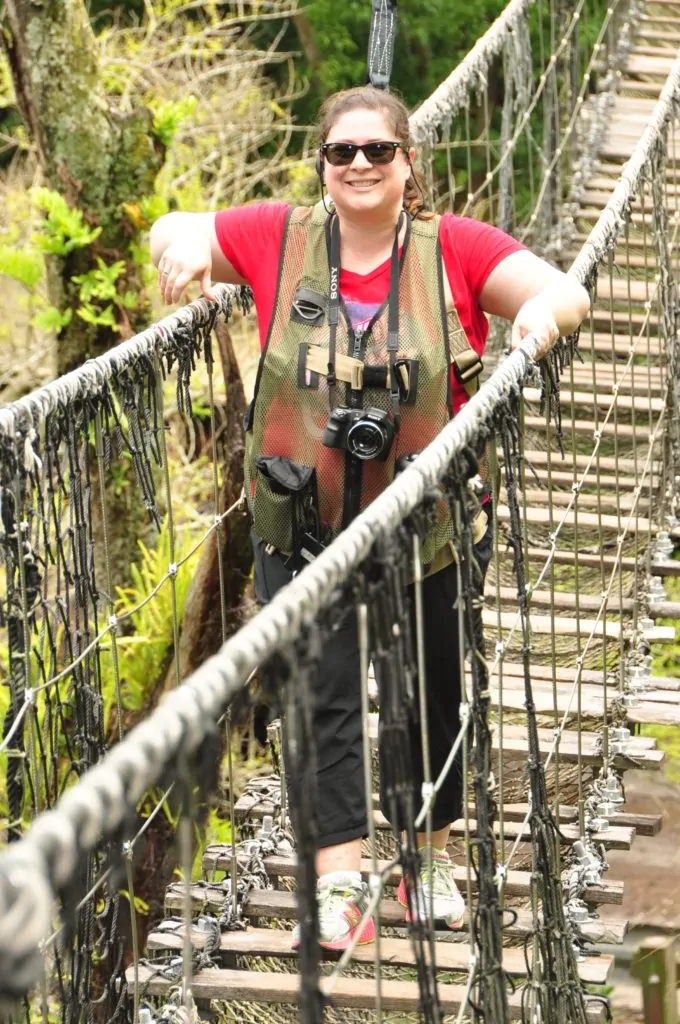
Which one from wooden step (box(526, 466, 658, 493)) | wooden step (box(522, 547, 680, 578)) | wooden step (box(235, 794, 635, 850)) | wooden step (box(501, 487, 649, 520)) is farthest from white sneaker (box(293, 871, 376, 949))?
wooden step (box(501, 487, 649, 520))

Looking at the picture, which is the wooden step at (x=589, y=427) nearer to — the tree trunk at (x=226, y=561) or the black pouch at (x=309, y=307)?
the tree trunk at (x=226, y=561)

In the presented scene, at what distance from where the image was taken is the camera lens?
2.41 metres

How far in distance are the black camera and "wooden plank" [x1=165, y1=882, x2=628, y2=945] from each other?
2.43 ft

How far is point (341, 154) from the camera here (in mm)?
2490

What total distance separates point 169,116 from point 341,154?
10.5ft

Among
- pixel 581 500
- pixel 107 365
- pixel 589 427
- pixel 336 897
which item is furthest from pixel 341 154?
pixel 589 427

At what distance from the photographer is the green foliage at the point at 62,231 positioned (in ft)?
18.1

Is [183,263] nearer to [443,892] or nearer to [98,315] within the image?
[443,892]

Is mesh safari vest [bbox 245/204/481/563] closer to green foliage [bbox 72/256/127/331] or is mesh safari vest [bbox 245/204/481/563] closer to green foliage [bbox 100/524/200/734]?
green foliage [bbox 100/524/200/734]

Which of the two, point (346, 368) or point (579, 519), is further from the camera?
point (579, 519)

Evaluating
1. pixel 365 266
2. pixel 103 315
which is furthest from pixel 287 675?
pixel 103 315

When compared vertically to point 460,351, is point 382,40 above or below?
above

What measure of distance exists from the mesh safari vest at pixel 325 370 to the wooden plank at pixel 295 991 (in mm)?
638

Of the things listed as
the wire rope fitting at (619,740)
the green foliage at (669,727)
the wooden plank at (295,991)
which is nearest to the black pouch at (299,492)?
the wooden plank at (295,991)
